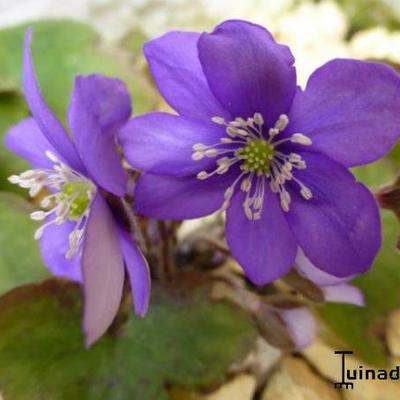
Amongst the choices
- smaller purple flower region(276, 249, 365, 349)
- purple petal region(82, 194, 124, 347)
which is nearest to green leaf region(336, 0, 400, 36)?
smaller purple flower region(276, 249, 365, 349)

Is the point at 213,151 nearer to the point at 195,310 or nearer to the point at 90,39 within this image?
the point at 195,310

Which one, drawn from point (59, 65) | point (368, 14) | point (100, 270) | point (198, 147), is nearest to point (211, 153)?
point (198, 147)

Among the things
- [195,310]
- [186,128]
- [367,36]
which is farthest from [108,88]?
[367,36]

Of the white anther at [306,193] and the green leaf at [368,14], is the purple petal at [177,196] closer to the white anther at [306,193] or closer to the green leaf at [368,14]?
the white anther at [306,193]

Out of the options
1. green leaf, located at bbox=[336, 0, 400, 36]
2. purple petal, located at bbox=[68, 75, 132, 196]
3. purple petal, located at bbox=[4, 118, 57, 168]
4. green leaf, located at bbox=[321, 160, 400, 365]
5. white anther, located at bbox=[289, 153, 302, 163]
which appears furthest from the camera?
green leaf, located at bbox=[336, 0, 400, 36]

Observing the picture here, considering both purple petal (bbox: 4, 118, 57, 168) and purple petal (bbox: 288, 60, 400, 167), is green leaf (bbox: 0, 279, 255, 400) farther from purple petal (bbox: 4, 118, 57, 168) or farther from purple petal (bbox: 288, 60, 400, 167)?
purple petal (bbox: 288, 60, 400, 167)

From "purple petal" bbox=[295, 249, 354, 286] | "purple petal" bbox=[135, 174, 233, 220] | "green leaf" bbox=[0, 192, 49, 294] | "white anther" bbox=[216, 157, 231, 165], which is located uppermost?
"white anther" bbox=[216, 157, 231, 165]
